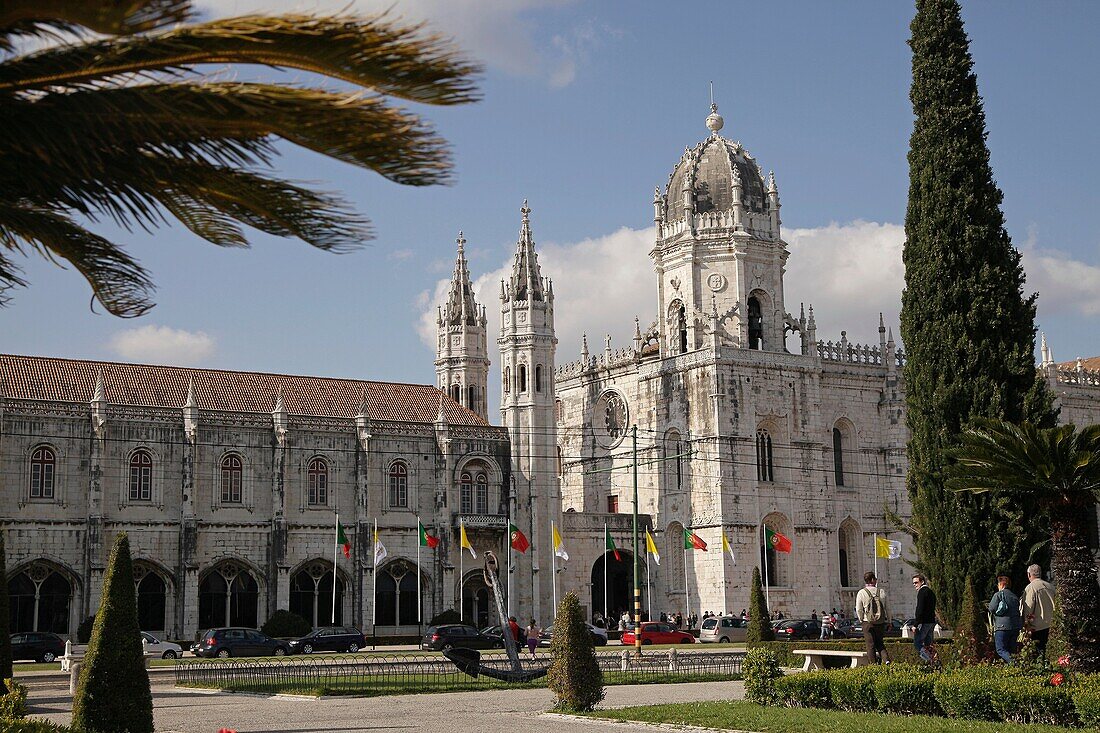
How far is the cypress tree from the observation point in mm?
25453

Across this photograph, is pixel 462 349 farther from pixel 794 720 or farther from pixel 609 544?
pixel 794 720

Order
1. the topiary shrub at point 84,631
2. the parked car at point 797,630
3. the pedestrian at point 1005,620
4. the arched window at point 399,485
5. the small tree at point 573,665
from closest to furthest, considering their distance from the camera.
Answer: the pedestrian at point 1005,620
the small tree at point 573,665
the topiary shrub at point 84,631
the parked car at point 797,630
the arched window at point 399,485

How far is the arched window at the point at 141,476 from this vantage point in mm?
47375

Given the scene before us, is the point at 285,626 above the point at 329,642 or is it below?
above

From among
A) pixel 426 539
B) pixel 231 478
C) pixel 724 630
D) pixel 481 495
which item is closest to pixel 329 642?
pixel 426 539

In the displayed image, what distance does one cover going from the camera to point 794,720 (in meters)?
16.1

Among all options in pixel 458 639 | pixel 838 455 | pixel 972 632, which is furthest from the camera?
pixel 838 455

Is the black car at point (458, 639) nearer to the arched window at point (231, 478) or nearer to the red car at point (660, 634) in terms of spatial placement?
the red car at point (660, 634)

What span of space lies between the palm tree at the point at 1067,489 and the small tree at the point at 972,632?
2.13 metres

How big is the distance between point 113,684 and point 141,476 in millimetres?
33209

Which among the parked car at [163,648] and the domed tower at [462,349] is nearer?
the parked car at [163,648]

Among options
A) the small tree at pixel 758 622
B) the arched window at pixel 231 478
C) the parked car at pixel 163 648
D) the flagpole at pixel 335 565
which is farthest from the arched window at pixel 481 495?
the parked car at pixel 163 648

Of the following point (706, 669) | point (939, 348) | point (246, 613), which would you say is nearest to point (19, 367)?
point (246, 613)

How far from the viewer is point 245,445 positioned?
49.4 m
